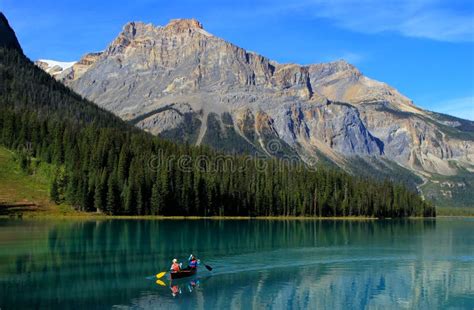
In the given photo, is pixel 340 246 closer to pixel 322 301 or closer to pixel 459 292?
pixel 459 292

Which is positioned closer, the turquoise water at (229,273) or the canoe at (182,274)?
the turquoise water at (229,273)

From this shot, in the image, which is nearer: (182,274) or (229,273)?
(182,274)

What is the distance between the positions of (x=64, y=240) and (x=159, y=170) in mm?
95164

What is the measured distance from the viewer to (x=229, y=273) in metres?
68.7

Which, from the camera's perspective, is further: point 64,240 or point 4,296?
point 64,240

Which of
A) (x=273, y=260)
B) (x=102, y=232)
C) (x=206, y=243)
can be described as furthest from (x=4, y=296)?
(x=102, y=232)

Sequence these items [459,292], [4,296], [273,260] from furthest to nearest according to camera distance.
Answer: [273,260] → [459,292] → [4,296]

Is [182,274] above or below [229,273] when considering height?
above

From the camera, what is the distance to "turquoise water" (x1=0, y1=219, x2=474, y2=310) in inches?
2071

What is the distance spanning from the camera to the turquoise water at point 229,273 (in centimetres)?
5259

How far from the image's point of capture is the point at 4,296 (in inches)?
1966

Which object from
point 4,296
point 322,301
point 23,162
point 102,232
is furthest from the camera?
point 23,162

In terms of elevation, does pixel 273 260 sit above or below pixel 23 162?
below

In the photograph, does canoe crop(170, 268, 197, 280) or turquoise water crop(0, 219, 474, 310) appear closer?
turquoise water crop(0, 219, 474, 310)
